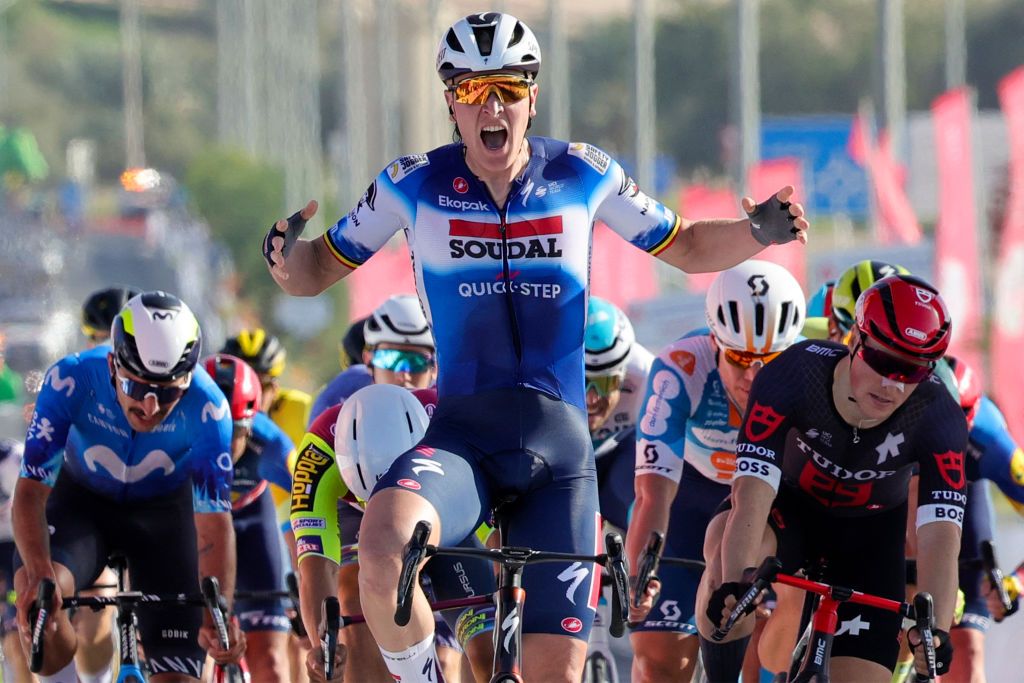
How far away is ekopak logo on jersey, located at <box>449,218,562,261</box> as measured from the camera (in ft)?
19.4

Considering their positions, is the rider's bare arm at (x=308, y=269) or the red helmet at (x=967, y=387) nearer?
the rider's bare arm at (x=308, y=269)

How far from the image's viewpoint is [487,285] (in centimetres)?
589

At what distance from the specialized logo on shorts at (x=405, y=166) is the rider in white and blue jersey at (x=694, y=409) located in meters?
2.10

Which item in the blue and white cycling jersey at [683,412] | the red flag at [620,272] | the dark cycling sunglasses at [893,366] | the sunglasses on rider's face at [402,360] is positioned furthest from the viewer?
the red flag at [620,272]

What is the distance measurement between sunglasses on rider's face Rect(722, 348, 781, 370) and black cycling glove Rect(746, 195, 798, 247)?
1637mm

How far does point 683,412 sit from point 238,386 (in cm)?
244

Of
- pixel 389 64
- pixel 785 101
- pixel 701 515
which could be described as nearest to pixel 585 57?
pixel 785 101

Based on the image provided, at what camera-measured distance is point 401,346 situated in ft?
29.9

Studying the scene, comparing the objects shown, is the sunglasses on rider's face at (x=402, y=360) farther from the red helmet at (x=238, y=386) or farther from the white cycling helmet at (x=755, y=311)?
the white cycling helmet at (x=755, y=311)

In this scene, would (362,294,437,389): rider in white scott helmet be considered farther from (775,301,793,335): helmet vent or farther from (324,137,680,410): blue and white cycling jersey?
(324,137,680,410): blue and white cycling jersey

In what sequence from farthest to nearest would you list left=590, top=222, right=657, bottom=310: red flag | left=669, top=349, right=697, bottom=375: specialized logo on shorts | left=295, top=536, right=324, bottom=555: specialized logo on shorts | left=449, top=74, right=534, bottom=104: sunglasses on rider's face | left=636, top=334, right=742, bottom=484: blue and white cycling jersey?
left=590, top=222, right=657, bottom=310: red flag < left=669, top=349, right=697, bottom=375: specialized logo on shorts < left=636, top=334, right=742, bottom=484: blue and white cycling jersey < left=295, top=536, right=324, bottom=555: specialized logo on shorts < left=449, top=74, right=534, bottom=104: sunglasses on rider's face

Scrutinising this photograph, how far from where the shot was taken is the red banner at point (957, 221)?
2042 cm

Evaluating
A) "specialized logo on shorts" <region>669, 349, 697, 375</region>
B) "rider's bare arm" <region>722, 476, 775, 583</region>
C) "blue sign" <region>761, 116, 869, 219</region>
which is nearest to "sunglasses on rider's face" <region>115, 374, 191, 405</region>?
"specialized logo on shorts" <region>669, 349, 697, 375</region>

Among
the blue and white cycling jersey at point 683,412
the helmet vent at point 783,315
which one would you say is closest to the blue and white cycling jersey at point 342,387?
the blue and white cycling jersey at point 683,412
